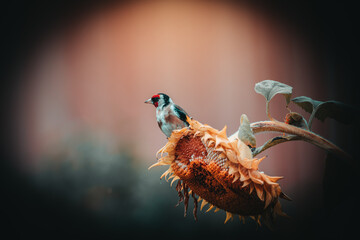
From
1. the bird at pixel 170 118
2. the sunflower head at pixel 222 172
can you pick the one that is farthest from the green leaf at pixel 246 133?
the bird at pixel 170 118

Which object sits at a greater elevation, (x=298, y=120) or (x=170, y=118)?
(x=170, y=118)

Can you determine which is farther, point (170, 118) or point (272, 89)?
point (170, 118)

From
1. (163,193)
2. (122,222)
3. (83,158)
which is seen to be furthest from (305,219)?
(83,158)

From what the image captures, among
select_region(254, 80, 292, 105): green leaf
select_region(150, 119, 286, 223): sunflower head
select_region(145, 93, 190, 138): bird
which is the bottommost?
select_region(150, 119, 286, 223): sunflower head

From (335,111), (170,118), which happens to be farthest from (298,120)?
(170,118)

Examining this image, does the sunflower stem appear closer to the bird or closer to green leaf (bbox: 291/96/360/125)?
green leaf (bbox: 291/96/360/125)

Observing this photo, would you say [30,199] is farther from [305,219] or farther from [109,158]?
[305,219]

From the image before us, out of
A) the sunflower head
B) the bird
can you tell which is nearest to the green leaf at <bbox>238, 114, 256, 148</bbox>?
the sunflower head

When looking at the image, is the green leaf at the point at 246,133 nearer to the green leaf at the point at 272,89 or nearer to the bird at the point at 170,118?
the green leaf at the point at 272,89

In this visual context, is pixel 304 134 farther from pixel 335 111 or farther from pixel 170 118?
pixel 170 118

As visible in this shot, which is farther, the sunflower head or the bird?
the bird

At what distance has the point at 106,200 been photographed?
4.31ft

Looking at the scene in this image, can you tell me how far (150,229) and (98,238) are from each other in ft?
0.89

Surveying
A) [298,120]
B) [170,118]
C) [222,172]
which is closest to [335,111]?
[298,120]
